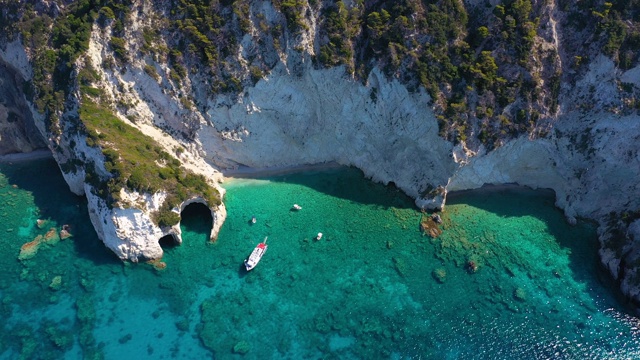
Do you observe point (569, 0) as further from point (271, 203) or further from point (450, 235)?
point (271, 203)

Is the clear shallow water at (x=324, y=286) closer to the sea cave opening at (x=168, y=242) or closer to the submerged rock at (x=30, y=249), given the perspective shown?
the submerged rock at (x=30, y=249)

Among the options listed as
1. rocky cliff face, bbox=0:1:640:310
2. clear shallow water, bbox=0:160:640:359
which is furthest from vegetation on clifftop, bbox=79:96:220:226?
clear shallow water, bbox=0:160:640:359

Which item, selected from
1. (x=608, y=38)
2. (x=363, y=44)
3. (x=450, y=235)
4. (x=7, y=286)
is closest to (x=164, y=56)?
(x=363, y=44)

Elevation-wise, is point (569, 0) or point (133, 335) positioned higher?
point (569, 0)

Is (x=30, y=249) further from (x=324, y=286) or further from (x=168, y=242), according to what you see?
(x=324, y=286)

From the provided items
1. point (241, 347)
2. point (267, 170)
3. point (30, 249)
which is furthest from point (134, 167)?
point (241, 347)

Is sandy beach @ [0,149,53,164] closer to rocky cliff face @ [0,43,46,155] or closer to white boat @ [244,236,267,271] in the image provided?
rocky cliff face @ [0,43,46,155]

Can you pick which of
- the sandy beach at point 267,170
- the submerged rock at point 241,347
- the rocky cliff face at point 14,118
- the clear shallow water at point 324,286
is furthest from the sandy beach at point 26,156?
the submerged rock at point 241,347
